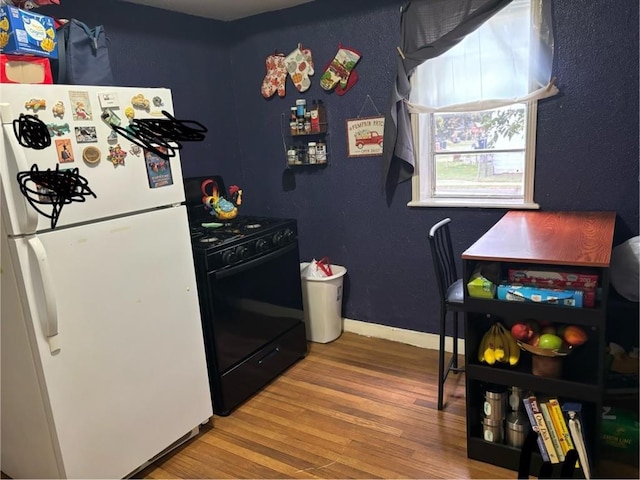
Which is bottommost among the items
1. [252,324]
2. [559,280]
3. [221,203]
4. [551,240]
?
[252,324]

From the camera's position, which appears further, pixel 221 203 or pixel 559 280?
pixel 221 203

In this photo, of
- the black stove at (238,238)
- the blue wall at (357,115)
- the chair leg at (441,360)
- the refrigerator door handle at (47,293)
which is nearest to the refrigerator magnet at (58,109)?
the refrigerator door handle at (47,293)

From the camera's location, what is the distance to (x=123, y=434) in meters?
1.91

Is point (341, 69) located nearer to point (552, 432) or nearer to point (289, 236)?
point (289, 236)

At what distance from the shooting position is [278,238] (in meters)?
2.73

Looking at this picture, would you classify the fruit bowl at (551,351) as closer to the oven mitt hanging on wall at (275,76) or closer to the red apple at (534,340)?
the red apple at (534,340)

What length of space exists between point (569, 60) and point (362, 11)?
1209 mm

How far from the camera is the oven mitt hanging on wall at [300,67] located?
3.08 m

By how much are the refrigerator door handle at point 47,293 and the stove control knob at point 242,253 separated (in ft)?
3.12

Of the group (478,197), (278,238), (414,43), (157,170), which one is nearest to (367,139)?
(414,43)

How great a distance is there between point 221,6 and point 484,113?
1766 mm

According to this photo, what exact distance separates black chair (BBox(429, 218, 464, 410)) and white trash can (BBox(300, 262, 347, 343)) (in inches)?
31.8

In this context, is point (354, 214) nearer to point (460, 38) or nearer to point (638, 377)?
point (460, 38)

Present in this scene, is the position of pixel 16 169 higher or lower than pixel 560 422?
higher
